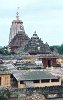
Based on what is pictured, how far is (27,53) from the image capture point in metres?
52.4

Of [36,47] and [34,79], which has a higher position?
[36,47]

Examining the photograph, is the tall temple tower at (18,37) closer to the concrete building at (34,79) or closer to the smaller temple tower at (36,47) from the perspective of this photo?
the smaller temple tower at (36,47)

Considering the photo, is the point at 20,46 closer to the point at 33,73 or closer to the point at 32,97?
the point at 33,73

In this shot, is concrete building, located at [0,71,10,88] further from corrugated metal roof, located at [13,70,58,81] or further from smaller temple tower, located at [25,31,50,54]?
smaller temple tower, located at [25,31,50,54]

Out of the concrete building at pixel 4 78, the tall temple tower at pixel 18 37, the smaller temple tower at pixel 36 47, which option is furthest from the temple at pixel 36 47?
the concrete building at pixel 4 78

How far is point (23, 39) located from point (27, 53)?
9450 millimetres

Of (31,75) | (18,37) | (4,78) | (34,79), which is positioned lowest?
(34,79)

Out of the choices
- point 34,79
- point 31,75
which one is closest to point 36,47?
point 31,75

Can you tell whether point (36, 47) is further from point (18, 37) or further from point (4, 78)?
point (4, 78)

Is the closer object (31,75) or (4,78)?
(4,78)

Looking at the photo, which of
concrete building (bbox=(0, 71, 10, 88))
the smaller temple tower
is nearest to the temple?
the smaller temple tower

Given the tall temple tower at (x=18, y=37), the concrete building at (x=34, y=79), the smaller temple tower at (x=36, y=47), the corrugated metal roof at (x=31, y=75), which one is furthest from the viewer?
the tall temple tower at (x=18, y=37)

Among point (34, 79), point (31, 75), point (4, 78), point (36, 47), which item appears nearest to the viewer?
point (4, 78)

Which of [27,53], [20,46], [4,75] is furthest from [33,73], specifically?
[20,46]
